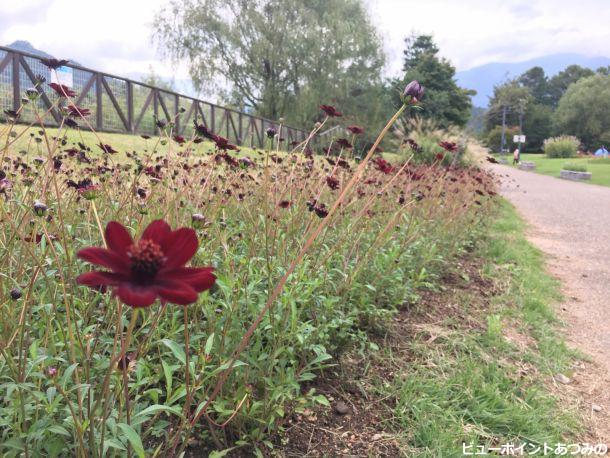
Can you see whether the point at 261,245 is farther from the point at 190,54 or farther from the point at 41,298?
the point at 190,54

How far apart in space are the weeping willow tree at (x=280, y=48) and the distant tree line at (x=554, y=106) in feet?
135

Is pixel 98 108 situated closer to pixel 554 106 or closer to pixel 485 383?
pixel 485 383

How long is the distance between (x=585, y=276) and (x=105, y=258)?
184 inches

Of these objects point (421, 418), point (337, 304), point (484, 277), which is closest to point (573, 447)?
point (421, 418)

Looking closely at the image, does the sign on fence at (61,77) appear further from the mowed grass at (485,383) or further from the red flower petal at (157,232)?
Answer: the mowed grass at (485,383)

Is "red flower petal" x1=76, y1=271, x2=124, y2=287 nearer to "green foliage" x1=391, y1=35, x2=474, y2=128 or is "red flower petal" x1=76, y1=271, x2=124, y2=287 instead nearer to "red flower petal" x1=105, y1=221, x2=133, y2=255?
"red flower petal" x1=105, y1=221, x2=133, y2=255

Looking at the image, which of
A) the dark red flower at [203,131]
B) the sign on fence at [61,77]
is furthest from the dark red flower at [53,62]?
the dark red flower at [203,131]

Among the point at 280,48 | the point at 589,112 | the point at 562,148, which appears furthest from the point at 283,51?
the point at 589,112

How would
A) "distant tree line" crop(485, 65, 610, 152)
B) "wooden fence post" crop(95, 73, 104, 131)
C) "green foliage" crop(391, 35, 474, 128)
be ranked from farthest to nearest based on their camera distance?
1. "distant tree line" crop(485, 65, 610, 152)
2. "green foliage" crop(391, 35, 474, 128)
3. "wooden fence post" crop(95, 73, 104, 131)

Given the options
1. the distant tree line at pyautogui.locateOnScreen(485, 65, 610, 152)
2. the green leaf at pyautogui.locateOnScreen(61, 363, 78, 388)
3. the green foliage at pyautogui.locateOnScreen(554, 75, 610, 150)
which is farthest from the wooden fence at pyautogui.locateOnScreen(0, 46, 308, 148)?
the distant tree line at pyautogui.locateOnScreen(485, 65, 610, 152)

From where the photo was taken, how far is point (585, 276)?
4.28m

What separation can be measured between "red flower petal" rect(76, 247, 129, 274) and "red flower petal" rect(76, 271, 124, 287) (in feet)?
0.05

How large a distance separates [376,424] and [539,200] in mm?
10721

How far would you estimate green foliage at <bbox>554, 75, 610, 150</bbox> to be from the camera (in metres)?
50.9
